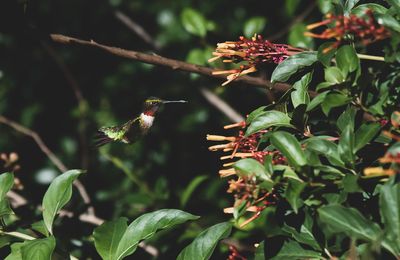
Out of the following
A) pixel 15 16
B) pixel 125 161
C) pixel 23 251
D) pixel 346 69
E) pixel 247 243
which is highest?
pixel 15 16

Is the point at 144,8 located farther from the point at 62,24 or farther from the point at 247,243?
the point at 247,243

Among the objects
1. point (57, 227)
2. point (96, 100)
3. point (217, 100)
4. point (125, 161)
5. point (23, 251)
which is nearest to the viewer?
point (23, 251)

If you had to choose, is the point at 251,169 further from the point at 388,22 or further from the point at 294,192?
the point at 388,22

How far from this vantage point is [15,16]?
5.28ft

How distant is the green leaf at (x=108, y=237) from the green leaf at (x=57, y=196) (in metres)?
0.10

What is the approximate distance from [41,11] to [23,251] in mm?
3143

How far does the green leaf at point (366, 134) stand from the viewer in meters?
0.99

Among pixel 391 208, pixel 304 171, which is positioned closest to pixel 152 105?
pixel 304 171

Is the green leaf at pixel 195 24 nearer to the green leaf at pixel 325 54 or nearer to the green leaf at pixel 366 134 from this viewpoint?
the green leaf at pixel 325 54

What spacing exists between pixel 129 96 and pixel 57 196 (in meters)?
2.57

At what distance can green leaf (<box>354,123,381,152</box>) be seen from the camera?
99 cm

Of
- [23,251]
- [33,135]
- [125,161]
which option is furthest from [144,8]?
[23,251]

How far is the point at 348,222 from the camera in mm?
934

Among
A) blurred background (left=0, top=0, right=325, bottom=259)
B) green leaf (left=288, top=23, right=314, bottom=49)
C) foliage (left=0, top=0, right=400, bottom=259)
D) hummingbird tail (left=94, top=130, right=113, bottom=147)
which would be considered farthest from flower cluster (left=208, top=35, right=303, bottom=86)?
blurred background (left=0, top=0, right=325, bottom=259)
